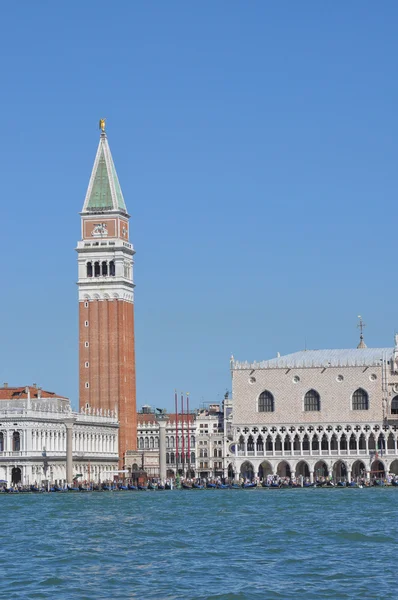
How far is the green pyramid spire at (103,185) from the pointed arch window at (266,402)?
92.9ft

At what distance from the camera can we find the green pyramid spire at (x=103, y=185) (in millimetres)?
138625

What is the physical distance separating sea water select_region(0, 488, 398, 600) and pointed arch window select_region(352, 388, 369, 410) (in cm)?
3982

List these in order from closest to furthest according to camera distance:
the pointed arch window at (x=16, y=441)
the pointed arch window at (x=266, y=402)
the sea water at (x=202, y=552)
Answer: the sea water at (x=202, y=552), the pointed arch window at (x=16, y=441), the pointed arch window at (x=266, y=402)

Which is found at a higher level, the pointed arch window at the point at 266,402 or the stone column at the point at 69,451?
the pointed arch window at the point at 266,402

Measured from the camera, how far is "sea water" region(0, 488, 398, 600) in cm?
3881

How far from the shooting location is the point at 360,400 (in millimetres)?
117875

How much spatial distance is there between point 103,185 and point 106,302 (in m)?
11.7

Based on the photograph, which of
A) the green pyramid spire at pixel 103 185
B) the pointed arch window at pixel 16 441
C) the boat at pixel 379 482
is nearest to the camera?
the boat at pixel 379 482

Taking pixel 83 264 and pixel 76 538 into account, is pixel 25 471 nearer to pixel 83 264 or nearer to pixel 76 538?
pixel 83 264

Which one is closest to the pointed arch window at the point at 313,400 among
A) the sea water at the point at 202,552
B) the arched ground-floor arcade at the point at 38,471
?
the arched ground-floor arcade at the point at 38,471

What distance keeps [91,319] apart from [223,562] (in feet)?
303

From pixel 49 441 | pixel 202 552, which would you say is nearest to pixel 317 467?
pixel 49 441

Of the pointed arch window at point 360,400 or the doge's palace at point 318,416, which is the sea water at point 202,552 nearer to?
the doge's palace at point 318,416

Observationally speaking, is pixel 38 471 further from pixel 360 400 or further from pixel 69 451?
pixel 360 400
